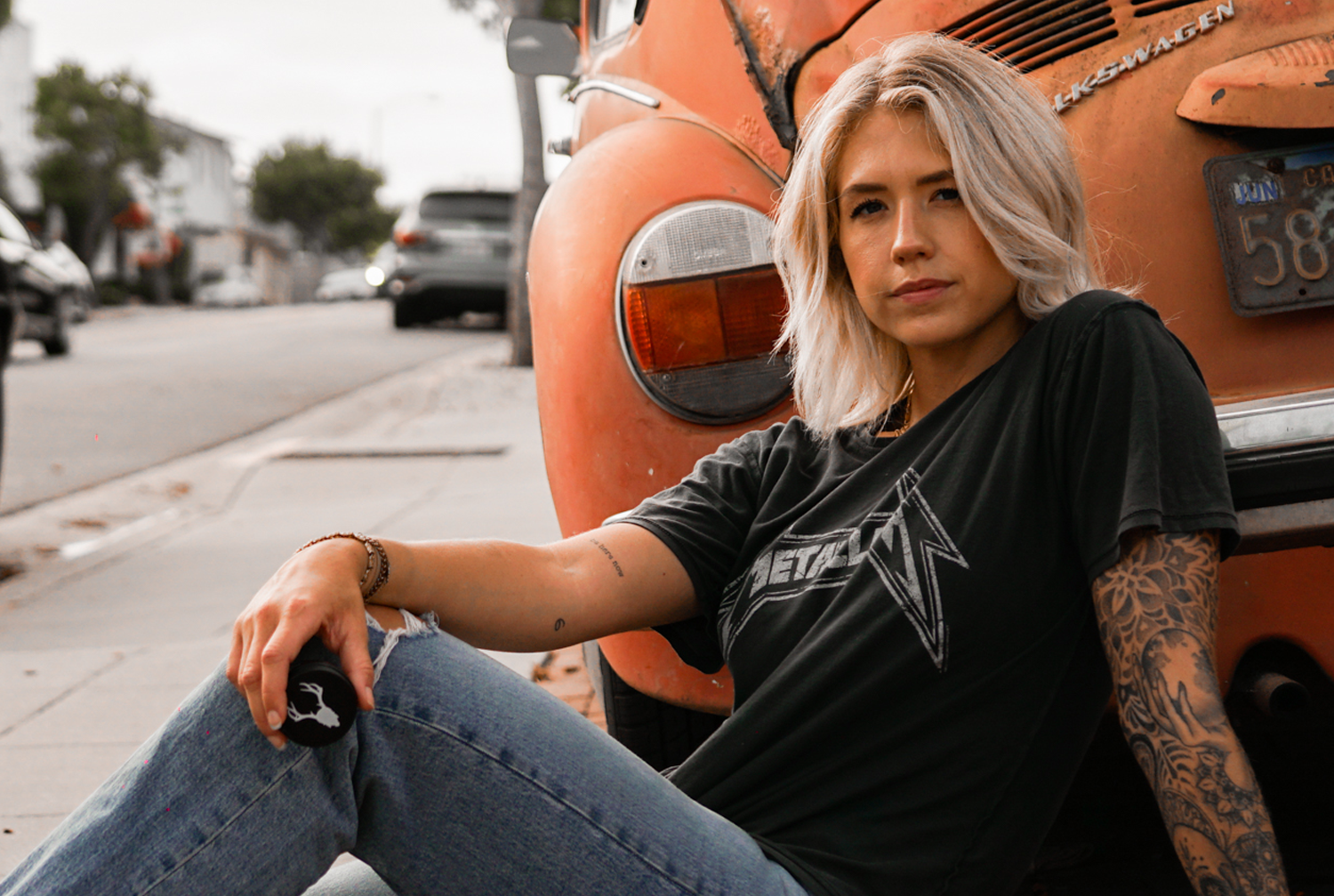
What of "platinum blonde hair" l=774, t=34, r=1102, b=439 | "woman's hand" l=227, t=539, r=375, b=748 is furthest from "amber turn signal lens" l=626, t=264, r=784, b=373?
"woman's hand" l=227, t=539, r=375, b=748

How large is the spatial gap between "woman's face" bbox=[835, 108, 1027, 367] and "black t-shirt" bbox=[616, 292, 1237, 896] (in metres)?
0.08

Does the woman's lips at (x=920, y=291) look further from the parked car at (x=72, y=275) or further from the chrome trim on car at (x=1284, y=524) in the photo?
the parked car at (x=72, y=275)

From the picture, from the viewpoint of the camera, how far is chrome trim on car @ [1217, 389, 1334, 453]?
1.72 meters

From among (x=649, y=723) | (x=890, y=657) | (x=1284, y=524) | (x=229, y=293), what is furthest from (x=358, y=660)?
(x=229, y=293)

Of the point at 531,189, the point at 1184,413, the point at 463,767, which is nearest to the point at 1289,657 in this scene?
the point at 1184,413

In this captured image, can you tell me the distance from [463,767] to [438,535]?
168 inches

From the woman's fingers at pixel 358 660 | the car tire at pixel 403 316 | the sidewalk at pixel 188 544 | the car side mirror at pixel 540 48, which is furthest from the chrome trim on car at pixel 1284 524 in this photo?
the car tire at pixel 403 316

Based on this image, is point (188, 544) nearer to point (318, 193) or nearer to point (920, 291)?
point (920, 291)

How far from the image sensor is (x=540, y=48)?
12.5 feet

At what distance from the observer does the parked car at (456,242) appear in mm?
15367

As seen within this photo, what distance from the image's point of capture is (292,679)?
1355mm

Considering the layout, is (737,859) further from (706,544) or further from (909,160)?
(909,160)

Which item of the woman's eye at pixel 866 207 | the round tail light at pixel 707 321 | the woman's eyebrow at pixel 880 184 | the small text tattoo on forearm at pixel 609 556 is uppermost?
the woman's eyebrow at pixel 880 184

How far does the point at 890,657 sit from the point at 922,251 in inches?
19.5
